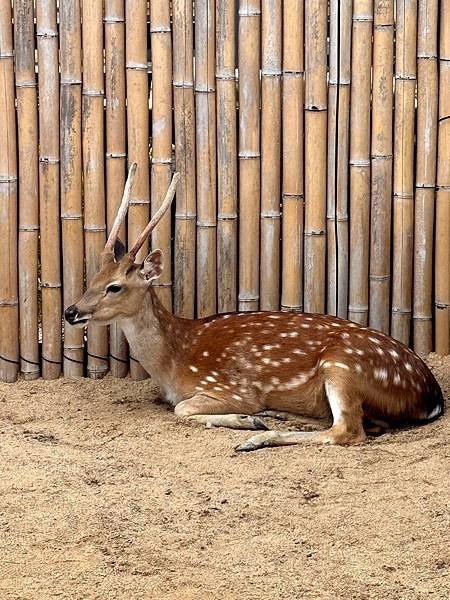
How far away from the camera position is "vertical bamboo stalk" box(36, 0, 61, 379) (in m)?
6.11

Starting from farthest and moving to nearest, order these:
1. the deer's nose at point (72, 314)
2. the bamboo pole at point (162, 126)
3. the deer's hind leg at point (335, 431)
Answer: the bamboo pole at point (162, 126) → the deer's nose at point (72, 314) → the deer's hind leg at point (335, 431)

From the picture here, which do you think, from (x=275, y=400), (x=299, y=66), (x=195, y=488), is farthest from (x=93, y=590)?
(x=299, y=66)

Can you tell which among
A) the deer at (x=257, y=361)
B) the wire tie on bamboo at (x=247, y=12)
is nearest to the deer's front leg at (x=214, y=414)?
the deer at (x=257, y=361)

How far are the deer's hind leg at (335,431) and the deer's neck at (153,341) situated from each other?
862mm

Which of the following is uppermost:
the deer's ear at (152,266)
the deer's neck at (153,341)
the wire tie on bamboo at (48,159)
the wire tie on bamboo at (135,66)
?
Answer: the wire tie on bamboo at (135,66)

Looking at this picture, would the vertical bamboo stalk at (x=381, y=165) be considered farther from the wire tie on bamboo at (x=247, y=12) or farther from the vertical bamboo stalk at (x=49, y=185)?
the vertical bamboo stalk at (x=49, y=185)

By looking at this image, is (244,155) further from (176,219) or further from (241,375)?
(241,375)

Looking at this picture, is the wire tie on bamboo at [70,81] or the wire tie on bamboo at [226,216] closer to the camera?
the wire tie on bamboo at [70,81]

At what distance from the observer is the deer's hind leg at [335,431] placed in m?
5.15

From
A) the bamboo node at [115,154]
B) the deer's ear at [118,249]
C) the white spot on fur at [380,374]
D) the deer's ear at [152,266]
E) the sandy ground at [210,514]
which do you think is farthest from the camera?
the bamboo node at [115,154]

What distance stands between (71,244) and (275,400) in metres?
1.45

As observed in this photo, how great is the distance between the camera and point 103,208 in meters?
6.23

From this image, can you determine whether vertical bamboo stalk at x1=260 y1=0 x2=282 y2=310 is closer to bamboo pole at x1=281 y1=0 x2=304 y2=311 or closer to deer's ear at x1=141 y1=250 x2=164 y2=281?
bamboo pole at x1=281 y1=0 x2=304 y2=311

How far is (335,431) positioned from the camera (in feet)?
17.3
